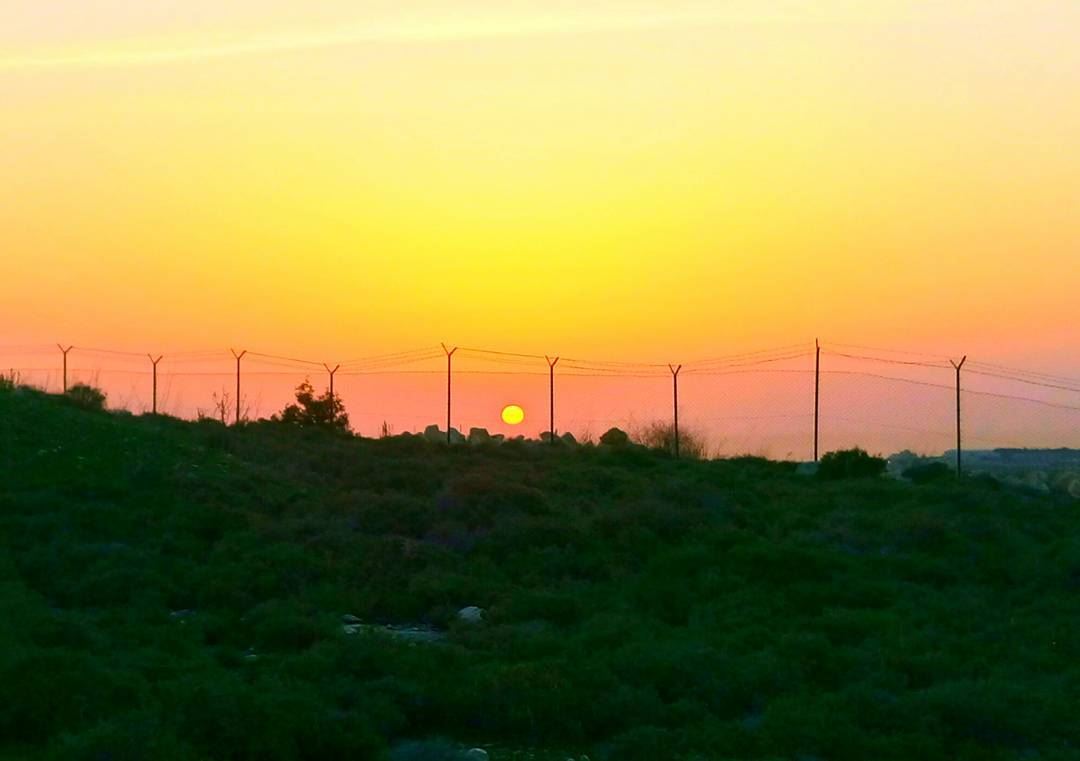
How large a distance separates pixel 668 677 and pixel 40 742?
20.4ft

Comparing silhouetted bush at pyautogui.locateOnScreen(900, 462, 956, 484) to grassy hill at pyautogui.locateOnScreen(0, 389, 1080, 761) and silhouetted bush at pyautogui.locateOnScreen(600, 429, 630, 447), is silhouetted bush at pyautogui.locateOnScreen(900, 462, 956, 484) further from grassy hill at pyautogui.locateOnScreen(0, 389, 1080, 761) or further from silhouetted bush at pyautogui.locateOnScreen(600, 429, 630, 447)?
silhouetted bush at pyautogui.locateOnScreen(600, 429, 630, 447)

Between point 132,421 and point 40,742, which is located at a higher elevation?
point 132,421

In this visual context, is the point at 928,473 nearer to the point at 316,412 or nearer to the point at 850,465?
the point at 850,465

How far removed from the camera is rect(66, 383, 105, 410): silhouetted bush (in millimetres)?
37281

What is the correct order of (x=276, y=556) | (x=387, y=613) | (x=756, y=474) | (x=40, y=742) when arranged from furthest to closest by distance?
(x=756, y=474) < (x=276, y=556) < (x=387, y=613) < (x=40, y=742)

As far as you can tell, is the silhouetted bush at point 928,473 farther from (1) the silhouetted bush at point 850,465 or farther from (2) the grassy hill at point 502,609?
(2) the grassy hill at point 502,609

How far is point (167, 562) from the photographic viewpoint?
20531 millimetres

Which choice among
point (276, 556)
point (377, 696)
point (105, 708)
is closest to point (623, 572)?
point (276, 556)

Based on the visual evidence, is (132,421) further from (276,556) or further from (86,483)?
(276,556)

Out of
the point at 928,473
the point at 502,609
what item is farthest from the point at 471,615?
the point at 928,473

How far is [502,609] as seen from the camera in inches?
738

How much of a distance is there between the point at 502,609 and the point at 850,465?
21485 mm

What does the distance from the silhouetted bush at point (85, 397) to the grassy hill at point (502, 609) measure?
3.61 metres

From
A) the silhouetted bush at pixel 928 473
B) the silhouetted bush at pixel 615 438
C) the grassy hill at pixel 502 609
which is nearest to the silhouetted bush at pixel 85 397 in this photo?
the grassy hill at pixel 502 609
